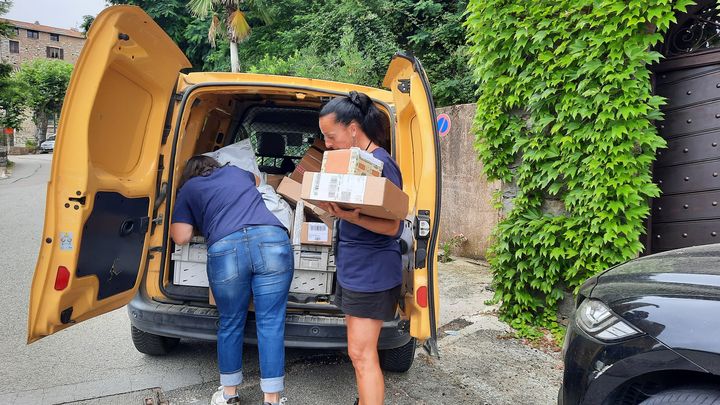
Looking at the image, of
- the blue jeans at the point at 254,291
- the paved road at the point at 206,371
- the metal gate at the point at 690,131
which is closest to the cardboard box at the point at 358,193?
the blue jeans at the point at 254,291

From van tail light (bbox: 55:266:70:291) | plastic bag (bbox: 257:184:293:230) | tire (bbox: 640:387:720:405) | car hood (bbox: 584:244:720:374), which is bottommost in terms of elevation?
tire (bbox: 640:387:720:405)

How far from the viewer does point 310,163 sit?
3918 millimetres

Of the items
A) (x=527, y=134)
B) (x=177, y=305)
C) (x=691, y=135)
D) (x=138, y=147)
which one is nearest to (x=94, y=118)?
(x=138, y=147)

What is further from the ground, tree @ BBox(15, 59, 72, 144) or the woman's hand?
tree @ BBox(15, 59, 72, 144)

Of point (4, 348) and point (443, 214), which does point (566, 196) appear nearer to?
point (443, 214)

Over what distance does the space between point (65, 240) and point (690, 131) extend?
14.2ft

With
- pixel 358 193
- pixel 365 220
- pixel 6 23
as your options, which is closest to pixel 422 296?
pixel 365 220

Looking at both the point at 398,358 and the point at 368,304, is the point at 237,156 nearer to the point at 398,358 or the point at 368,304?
the point at 368,304

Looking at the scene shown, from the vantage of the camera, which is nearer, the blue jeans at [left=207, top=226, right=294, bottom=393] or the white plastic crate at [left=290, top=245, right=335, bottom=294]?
the blue jeans at [left=207, top=226, right=294, bottom=393]

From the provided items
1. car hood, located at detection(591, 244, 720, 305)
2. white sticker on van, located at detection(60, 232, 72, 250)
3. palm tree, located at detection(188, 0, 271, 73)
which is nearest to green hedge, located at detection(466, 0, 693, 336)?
car hood, located at detection(591, 244, 720, 305)

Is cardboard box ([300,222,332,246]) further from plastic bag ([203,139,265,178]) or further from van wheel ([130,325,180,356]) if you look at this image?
van wheel ([130,325,180,356])

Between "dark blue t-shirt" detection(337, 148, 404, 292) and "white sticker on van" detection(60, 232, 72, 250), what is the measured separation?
124cm

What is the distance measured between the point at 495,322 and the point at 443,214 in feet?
9.65

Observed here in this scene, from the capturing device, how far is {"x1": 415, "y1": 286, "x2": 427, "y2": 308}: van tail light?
7.77 feet
